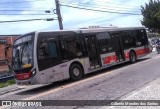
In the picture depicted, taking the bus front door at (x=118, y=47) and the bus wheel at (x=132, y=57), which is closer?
the bus front door at (x=118, y=47)

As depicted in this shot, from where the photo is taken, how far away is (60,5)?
3009 centimetres

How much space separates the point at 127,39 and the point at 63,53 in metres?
7.33

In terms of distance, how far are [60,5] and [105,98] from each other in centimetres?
2168

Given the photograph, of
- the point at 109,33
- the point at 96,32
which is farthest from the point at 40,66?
the point at 109,33

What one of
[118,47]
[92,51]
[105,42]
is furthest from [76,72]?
[118,47]

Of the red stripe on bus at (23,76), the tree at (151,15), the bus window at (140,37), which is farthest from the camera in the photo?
the tree at (151,15)

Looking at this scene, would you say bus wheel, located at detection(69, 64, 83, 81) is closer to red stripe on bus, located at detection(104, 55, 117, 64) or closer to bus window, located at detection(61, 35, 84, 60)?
bus window, located at detection(61, 35, 84, 60)

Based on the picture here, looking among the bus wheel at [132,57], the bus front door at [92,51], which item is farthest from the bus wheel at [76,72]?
the bus wheel at [132,57]

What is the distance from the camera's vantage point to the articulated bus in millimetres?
13852

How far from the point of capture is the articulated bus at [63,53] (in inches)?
545

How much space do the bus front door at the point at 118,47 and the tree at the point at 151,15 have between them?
122ft

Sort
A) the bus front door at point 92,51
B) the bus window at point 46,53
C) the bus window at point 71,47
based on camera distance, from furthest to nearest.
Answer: the bus front door at point 92,51 → the bus window at point 71,47 → the bus window at point 46,53

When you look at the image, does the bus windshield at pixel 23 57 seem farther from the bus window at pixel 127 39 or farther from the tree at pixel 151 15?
the tree at pixel 151 15

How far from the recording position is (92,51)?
1717 centimetres
